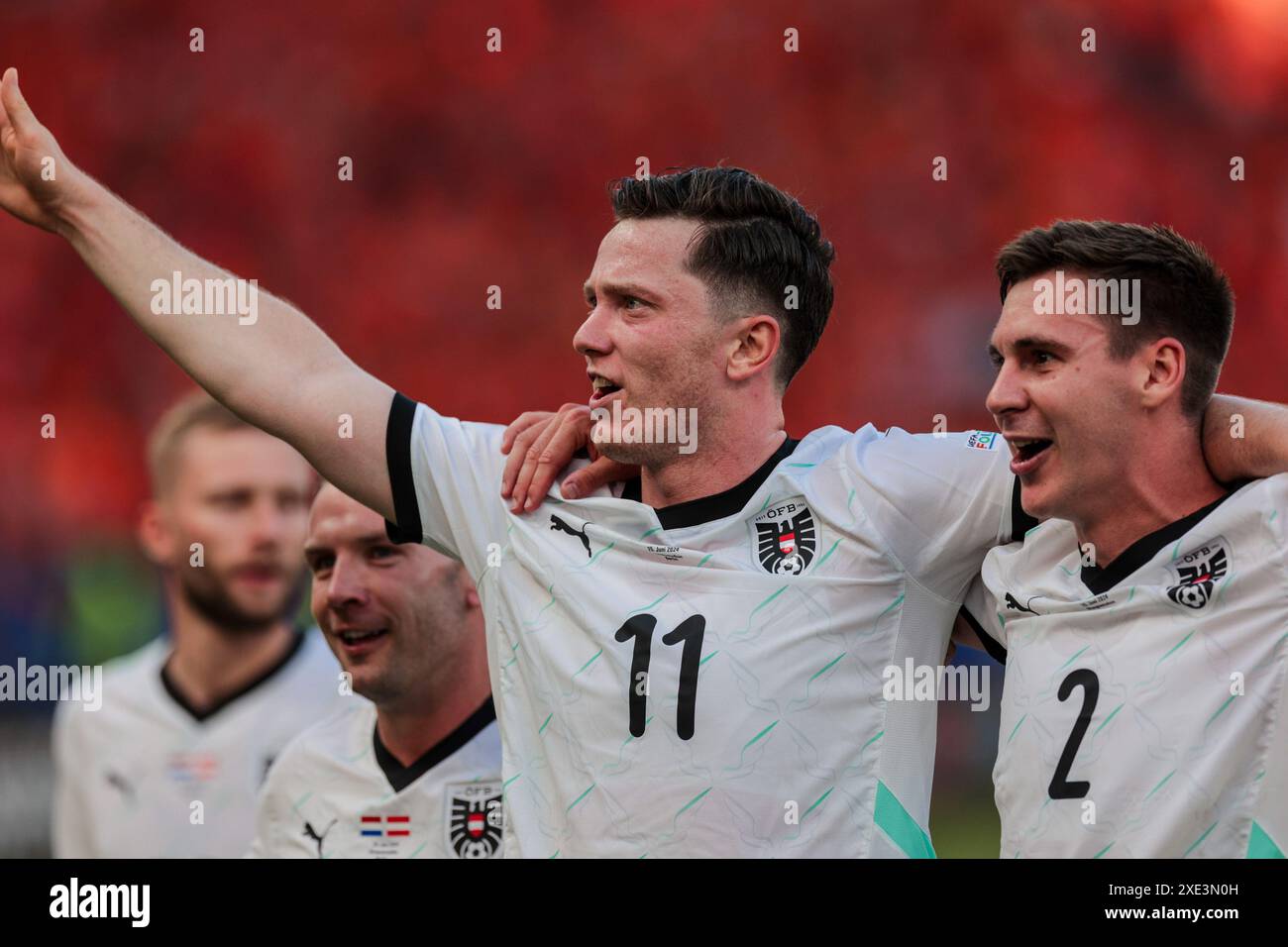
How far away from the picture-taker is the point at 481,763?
4.28m

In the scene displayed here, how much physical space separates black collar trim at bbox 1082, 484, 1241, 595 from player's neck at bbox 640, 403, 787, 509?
0.78 meters

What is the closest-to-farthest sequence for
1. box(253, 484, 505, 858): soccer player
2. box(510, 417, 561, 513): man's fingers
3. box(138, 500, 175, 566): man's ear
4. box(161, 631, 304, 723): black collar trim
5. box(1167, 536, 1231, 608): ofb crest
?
box(1167, 536, 1231, 608): ofb crest, box(510, 417, 561, 513): man's fingers, box(253, 484, 505, 858): soccer player, box(161, 631, 304, 723): black collar trim, box(138, 500, 175, 566): man's ear

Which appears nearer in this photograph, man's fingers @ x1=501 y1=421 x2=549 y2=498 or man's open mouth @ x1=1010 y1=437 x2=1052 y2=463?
man's open mouth @ x1=1010 y1=437 x2=1052 y2=463

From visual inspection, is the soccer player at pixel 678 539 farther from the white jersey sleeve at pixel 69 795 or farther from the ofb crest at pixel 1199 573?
the white jersey sleeve at pixel 69 795

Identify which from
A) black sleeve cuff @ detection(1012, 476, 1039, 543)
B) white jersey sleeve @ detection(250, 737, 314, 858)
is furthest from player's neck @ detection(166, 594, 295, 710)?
black sleeve cuff @ detection(1012, 476, 1039, 543)

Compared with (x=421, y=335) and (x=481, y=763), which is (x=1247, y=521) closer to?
(x=481, y=763)

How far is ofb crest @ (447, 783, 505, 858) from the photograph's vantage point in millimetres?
4121

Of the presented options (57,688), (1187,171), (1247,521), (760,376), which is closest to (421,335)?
(57,688)

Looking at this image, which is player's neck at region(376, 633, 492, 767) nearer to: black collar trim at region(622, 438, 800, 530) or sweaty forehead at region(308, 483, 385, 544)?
sweaty forehead at region(308, 483, 385, 544)

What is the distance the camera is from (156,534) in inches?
335

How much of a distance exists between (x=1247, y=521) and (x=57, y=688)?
767 centimetres

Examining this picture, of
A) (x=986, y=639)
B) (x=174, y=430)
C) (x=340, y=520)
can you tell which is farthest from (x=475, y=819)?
(x=174, y=430)

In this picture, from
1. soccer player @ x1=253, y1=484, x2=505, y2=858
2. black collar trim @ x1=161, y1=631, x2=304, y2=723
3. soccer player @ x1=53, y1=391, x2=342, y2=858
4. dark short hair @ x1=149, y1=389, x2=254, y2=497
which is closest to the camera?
soccer player @ x1=253, y1=484, x2=505, y2=858

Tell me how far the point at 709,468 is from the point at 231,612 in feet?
13.9
